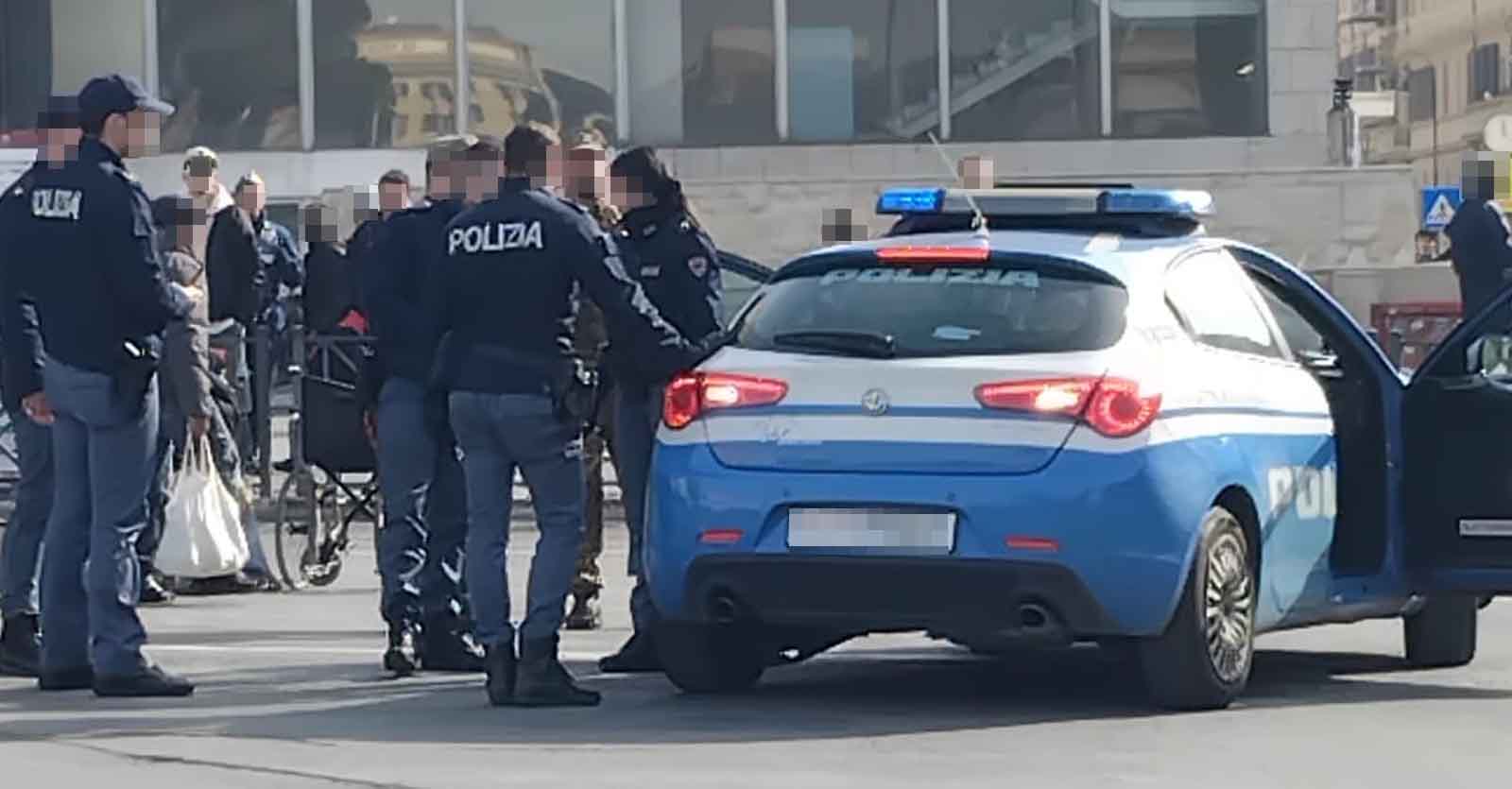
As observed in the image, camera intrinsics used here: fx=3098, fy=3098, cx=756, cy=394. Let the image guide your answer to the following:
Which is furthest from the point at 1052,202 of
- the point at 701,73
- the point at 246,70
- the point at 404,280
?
the point at 246,70

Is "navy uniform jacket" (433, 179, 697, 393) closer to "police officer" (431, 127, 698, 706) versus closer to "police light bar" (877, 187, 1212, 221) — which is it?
"police officer" (431, 127, 698, 706)

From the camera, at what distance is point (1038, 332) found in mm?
9805

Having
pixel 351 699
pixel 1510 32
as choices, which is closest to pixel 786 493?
pixel 351 699

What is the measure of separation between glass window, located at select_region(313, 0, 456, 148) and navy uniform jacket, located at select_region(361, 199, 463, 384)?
21.2 metres

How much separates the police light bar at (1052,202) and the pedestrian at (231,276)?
6.26 m

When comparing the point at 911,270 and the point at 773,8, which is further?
the point at 773,8

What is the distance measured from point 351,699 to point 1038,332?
2727mm

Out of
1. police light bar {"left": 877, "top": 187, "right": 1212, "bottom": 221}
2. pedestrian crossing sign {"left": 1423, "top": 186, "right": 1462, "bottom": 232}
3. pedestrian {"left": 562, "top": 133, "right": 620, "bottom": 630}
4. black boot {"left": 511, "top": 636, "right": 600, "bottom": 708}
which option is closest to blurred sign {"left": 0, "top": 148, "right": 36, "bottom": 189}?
pedestrian {"left": 562, "top": 133, "right": 620, "bottom": 630}

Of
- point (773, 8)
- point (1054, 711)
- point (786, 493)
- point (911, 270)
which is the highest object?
point (773, 8)

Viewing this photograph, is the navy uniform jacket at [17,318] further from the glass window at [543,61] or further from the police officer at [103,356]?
the glass window at [543,61]

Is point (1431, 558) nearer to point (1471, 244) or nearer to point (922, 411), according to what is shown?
point (922, 411)

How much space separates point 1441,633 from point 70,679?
198 inches

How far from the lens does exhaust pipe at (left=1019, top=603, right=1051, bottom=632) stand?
9570mm

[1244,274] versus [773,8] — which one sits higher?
[773,8]
